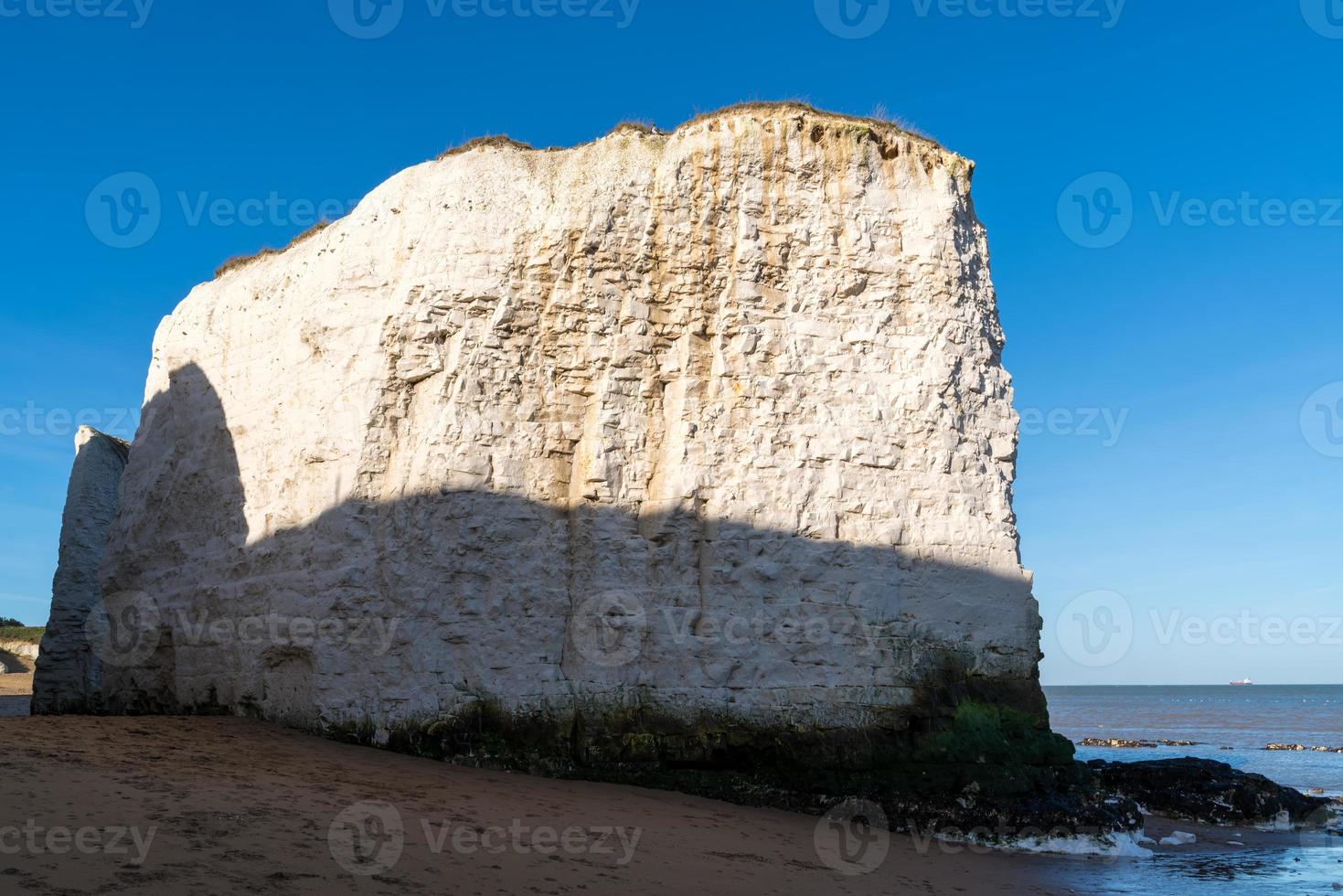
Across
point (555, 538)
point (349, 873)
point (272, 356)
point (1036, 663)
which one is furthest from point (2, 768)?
point (1036, 663)

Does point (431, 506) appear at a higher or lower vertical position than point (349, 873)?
higher

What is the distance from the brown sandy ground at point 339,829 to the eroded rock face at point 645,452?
129 centimetres

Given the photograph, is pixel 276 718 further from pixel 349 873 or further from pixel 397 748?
pixel 349 873

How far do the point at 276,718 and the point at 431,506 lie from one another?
3.41m

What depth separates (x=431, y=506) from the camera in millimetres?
11500

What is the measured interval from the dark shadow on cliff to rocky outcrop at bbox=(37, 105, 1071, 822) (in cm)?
4

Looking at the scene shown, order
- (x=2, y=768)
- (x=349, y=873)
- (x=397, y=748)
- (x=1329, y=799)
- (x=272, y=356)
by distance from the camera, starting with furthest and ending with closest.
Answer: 1. (x=1329, y=799)
2. (x=272, y=356)
3. (x=397, y=748)
4. (x=2, y=768)
5. (x=349, y=873)

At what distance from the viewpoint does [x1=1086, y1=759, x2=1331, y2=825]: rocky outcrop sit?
14016 mm

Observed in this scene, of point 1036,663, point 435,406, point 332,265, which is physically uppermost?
point 332,265

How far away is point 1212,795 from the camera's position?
14500 millimetres

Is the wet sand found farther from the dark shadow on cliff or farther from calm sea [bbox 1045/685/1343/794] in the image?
calm sea [bbox 1045/685/1343/794]

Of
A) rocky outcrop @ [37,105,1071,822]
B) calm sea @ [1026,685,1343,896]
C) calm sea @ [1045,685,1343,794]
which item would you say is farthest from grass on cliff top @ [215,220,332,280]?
calm sea @ [1045,685,1343,794]

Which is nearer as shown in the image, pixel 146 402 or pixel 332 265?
pixel 332 265

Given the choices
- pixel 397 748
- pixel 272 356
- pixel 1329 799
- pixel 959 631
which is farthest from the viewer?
pixel 1329 799
